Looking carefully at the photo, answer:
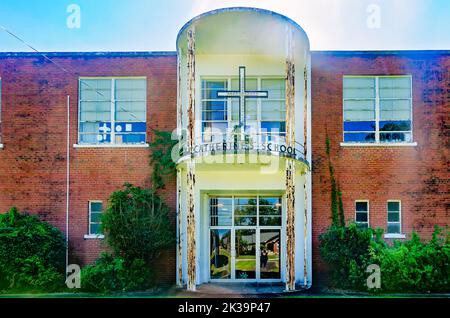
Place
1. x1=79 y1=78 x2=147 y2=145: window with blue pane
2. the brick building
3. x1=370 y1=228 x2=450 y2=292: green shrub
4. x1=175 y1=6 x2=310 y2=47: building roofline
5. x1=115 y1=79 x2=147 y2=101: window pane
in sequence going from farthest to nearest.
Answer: x1=115 y1=79 x2=147 y2=101: window pane
x1=79 y1=78 x2=147 y2=145: window with blue pane
the brick building
x1=370 y1=228 x2=450 y2=292: green shrub
x1=175 y1=6 x2=310 y2=47: building roofline

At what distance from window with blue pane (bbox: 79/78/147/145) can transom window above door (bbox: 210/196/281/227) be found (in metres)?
3.75

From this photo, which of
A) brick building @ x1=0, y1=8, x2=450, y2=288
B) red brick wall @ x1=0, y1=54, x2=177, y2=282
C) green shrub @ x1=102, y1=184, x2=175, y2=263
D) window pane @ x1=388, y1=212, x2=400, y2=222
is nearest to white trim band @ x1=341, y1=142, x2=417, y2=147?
brick building @ x1=0, y1=8, x2=450, y2=288

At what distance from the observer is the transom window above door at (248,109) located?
16.8 meters

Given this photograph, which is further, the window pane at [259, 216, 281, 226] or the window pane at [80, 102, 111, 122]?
the window pane at [80, 102, 111, 122]

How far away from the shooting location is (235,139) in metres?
16.0

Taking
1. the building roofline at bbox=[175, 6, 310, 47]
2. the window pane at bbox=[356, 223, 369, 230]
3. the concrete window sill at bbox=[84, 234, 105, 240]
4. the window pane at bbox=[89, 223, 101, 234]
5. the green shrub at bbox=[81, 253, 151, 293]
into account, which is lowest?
the green shrub at bbox=[81, 253, 151, 293]

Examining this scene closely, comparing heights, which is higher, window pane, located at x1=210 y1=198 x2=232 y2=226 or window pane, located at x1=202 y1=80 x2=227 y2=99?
window pane, located at x1=202 y1=80 x2=227 y2=99

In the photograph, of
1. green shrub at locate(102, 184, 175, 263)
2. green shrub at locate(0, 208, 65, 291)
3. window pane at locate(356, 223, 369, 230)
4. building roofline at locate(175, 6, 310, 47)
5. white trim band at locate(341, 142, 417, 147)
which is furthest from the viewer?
white trim band at locate(341, 142, 417, 147)

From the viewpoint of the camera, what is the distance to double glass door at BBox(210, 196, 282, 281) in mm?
16578

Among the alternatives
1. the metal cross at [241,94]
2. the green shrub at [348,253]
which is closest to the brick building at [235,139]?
the green shrub at [348,253]

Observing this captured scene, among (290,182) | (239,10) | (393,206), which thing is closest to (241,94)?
(239,10)

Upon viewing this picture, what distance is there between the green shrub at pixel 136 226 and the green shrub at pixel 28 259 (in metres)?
1.90

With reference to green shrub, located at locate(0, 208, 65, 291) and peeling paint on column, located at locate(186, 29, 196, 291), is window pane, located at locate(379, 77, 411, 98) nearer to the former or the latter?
peeling paint on column, located at locate(186, 29, 196, 291)

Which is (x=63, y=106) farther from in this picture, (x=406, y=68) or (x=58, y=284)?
(x=406, y=68)
